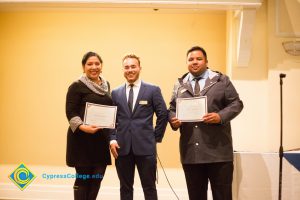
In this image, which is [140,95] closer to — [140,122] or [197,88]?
[140,122]

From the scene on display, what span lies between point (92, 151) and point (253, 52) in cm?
167

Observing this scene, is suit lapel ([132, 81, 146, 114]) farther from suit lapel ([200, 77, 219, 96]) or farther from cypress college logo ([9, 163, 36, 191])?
cypress college logo ([9, 163, 36, 191])

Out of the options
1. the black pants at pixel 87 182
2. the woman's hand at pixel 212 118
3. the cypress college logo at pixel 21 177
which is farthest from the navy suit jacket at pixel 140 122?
the cypress college logo at pixel 21 177

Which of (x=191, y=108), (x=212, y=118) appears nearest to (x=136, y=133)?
(x=191, y=108)

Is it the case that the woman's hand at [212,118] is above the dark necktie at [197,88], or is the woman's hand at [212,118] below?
below

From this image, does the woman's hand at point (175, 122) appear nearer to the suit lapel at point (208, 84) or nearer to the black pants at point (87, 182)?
the suit lapel at point (208, 84)

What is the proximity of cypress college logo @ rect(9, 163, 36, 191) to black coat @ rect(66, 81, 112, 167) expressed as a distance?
1557 millimetres

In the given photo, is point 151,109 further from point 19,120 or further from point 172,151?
point 19,120

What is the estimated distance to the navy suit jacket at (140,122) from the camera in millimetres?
2090

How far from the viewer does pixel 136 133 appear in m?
2.10

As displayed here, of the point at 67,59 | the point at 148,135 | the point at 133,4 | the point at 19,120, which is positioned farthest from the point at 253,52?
the point at 19,120

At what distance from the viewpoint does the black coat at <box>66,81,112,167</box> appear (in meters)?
2.08

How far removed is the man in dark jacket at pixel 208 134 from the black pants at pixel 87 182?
22.8 inches

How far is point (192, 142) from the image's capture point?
6.59 ft
